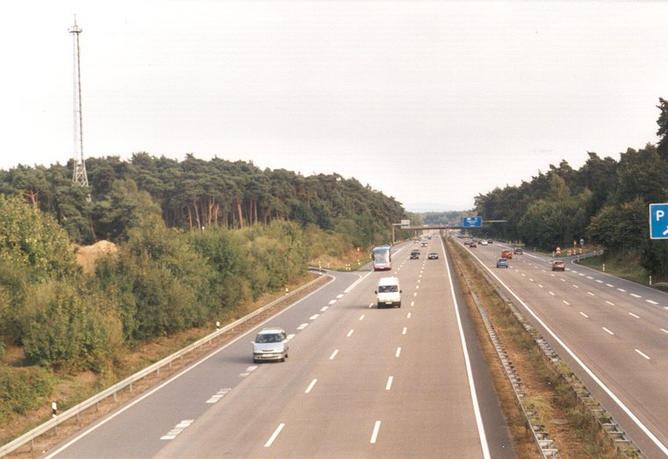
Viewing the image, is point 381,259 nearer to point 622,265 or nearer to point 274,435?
point 622,265

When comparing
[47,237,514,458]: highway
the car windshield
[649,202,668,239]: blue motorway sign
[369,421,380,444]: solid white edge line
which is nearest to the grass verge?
[649,202,668,239]: blue motorway sign

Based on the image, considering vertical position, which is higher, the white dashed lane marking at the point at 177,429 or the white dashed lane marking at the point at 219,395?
the white dashed lane marking at the point at 177,429

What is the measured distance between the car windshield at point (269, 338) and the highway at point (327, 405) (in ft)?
3.40

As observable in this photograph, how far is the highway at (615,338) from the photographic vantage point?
2114cm

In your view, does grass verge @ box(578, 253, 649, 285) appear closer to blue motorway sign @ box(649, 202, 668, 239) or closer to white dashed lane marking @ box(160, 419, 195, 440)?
blue motorway sign @ box(649, 202, 668, 239)

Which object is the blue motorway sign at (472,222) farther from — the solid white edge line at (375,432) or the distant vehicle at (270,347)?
the solid white edge line at (375,432)

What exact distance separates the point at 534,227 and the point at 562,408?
14577 cm

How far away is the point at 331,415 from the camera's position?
71.5 ft

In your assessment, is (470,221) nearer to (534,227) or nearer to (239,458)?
(534,227)

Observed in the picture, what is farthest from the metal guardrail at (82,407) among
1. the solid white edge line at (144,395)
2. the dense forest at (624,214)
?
the dense forest at (624,214)

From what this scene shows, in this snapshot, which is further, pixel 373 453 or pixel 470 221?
pixel 470 221

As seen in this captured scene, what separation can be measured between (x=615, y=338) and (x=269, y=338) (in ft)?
54.8

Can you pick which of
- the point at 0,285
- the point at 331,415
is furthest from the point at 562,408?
the point at 0,285

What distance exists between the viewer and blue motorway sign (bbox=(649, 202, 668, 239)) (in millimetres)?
39344
